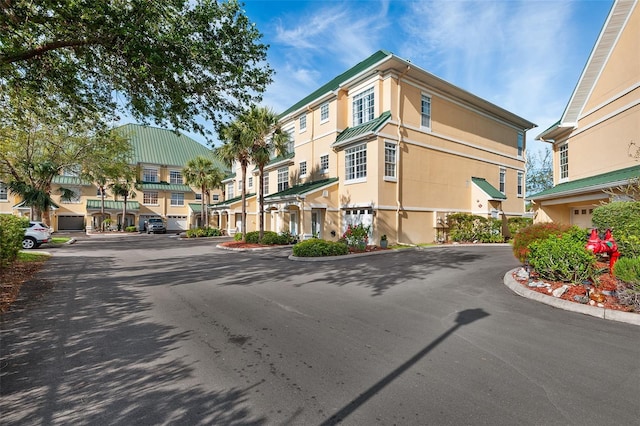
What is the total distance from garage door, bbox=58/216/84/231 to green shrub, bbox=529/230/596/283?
52.9m

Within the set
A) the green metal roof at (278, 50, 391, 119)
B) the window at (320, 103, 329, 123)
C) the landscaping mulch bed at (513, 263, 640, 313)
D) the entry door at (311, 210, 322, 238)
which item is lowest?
the landscaping mulch bed at (513, 263, 640, 313)

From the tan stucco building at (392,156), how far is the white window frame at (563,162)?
5.10 meters

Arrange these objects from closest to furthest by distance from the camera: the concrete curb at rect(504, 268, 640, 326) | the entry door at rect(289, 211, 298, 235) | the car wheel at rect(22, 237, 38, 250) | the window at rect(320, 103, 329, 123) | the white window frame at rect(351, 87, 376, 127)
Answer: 1. the concrete curb at rect(504, 268, 640, 326)
2. the car wheel at rect(22, 237, 38, 250)
3. the white window frame at rect(351, 87, 376, 127)
4. the window at rect(320, 103, 329, 123)
5. the entry door at rect(289, 211, 298, 235)

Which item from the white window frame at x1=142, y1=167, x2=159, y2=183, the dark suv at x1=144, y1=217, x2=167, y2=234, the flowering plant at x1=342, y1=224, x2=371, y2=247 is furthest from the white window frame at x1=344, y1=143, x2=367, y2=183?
the white window frame at x1=142, y1=167, x2=159, y2=183

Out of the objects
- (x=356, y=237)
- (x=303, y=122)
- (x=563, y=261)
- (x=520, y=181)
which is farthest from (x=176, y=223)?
(x=563, y=261)

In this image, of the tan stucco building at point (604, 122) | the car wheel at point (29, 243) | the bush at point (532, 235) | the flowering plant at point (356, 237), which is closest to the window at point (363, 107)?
the flowering plant at point (356, 237)

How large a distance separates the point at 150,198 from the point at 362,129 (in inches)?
1519

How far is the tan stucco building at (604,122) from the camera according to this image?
38.9 feet

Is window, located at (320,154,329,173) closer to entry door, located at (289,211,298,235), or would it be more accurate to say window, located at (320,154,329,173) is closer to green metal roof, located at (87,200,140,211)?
entry door, located at (289,211,298,235)

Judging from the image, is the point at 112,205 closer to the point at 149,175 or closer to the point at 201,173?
the point at 149,175

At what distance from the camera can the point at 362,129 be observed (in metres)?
19.6

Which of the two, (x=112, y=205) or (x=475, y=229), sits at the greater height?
(x=112, y=205)

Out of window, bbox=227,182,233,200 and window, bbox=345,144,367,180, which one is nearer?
window, bbox=345,144,367,180

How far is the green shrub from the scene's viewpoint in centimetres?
709
